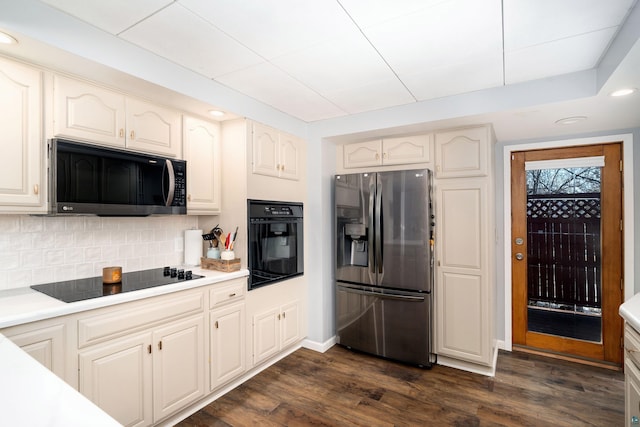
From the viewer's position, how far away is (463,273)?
285cm

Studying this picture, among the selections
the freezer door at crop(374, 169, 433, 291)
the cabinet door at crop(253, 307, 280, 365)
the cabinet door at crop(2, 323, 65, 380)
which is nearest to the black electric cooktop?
the cabinet door at crop(2, 323, 65, 380)

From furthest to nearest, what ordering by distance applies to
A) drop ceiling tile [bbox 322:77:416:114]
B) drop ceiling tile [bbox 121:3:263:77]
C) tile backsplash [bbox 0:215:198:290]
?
drop ceiling tile [bbox 322:77:416:114], tile backsplash [bbox 0:215:198:290], drop ceiling tile [bbox 121:3:263:77]

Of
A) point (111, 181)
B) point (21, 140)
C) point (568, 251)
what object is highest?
point (21, 140)

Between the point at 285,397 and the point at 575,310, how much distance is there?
2.85 metres

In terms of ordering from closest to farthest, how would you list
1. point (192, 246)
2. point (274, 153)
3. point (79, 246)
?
1. point (79, 246)
2. point (192, 246)
3. point (274, 153)

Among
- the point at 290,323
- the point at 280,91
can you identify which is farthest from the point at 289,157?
the point at 290,323

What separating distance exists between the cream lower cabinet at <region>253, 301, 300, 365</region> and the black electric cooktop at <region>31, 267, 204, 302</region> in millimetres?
793

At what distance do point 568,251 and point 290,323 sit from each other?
2.80m

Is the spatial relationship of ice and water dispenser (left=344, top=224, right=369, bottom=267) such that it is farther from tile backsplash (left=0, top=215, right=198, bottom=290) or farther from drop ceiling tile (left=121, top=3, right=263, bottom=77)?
drop ceiling tile (left=121, top=3, right=263, bottom=77)

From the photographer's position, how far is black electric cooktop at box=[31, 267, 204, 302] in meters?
1.78

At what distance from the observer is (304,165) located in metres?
3.34

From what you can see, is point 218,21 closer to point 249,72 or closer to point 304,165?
point 249,72

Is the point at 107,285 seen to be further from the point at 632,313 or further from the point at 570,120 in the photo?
the point at 570,120

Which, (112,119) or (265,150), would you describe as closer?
(112,119)
